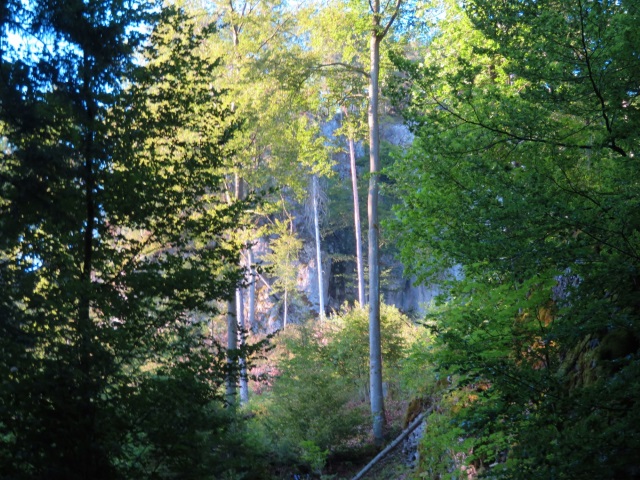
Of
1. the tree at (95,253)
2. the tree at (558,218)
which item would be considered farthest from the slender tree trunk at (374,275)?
the tree at (558,218)

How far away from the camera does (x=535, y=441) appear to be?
4168 millimetres

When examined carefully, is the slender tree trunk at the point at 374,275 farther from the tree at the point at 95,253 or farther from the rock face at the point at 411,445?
the tree at the point at 95,253

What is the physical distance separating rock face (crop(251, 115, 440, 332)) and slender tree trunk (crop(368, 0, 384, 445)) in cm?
1882

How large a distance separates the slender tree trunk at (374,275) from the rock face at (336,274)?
61.7 ft

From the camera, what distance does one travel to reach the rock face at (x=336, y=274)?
34.2 metres

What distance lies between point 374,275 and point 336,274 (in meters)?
22.3

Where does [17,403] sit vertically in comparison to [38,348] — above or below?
below

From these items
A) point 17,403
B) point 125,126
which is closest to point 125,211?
point 125,126

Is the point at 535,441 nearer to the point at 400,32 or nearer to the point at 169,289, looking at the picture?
the point at 169,289

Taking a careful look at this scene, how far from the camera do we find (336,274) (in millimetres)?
36281

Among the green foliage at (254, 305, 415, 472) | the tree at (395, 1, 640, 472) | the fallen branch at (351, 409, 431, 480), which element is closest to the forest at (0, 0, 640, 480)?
the tree at (395, 1, 640, 472)

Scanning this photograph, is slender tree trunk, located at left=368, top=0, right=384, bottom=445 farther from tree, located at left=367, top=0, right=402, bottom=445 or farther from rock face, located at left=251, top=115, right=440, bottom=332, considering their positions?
rock face, located at left=251, top=115, right=440, bottom=332

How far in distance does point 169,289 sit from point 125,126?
5.55ft

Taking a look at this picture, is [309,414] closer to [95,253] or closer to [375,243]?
[375,243]
